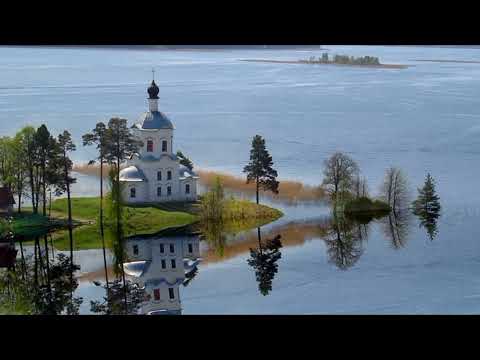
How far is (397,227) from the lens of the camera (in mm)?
7453

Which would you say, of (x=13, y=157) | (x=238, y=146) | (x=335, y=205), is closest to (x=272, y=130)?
(x=238, y=146)

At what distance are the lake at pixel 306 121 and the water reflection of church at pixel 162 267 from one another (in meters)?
0.06

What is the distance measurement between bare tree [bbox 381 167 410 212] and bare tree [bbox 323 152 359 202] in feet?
0.85

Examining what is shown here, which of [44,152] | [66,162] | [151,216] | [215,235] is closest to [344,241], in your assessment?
[215,235]

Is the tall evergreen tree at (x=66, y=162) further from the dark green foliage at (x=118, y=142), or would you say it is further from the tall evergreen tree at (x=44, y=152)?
the dark green foliage at (x=118, y=142)

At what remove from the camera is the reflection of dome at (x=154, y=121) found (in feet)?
23.7

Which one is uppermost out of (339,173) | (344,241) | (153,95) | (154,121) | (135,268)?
(153,95)

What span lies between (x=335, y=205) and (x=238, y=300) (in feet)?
4.12

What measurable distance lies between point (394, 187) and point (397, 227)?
33 centimetres

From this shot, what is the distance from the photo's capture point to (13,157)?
7.29 meters

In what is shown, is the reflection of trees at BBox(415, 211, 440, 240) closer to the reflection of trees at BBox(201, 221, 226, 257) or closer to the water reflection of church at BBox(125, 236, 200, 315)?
the reflection of trees at BBox(201, 221, 226, 257)

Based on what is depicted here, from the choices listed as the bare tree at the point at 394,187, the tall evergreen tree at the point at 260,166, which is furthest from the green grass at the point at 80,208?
the bare tree at the point at 394,187

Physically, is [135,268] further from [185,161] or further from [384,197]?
[384,197]

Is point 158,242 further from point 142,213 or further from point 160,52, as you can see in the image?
point 160,52
